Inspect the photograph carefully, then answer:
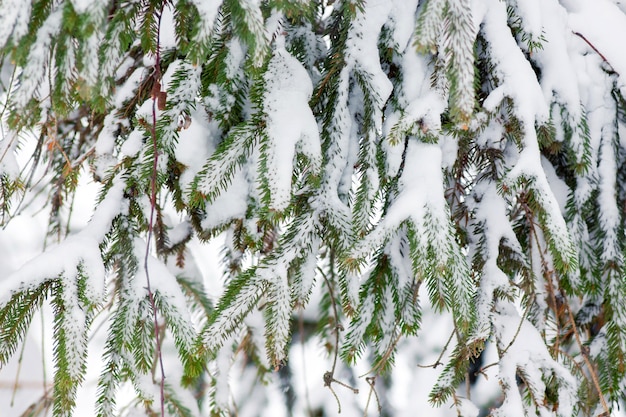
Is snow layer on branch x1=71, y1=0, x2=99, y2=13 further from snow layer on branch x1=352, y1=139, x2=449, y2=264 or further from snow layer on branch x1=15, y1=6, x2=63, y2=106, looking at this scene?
snow layer on branch x1=352, y1=139, x2=449, y2=264

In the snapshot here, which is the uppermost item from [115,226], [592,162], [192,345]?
[115,226]

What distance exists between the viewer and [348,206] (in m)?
1.19

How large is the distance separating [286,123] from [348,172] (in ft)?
0.66

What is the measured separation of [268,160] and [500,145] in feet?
1.72

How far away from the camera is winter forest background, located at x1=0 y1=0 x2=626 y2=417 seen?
38.4 inches

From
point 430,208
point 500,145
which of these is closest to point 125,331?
point 430,208

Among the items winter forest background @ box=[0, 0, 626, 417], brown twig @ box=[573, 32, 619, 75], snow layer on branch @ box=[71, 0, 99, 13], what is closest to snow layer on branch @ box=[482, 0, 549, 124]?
winter forest background @ box=[0, 0, 626, 417]

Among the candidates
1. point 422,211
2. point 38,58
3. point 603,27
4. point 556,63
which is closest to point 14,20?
point 38,58

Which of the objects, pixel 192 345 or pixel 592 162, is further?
pixel 592 162

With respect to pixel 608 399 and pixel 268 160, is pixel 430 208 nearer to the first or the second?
pixel 268 160

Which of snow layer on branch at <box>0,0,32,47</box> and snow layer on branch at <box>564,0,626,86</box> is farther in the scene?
snow layer on branch at <box>564,0,626,86</box>

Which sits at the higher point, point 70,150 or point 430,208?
point 70,150

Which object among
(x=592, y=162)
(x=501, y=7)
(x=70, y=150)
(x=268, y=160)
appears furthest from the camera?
(x=70, y=150)

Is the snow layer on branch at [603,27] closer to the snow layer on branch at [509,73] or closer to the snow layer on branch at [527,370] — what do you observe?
the snow layer on branch at [509,73]
